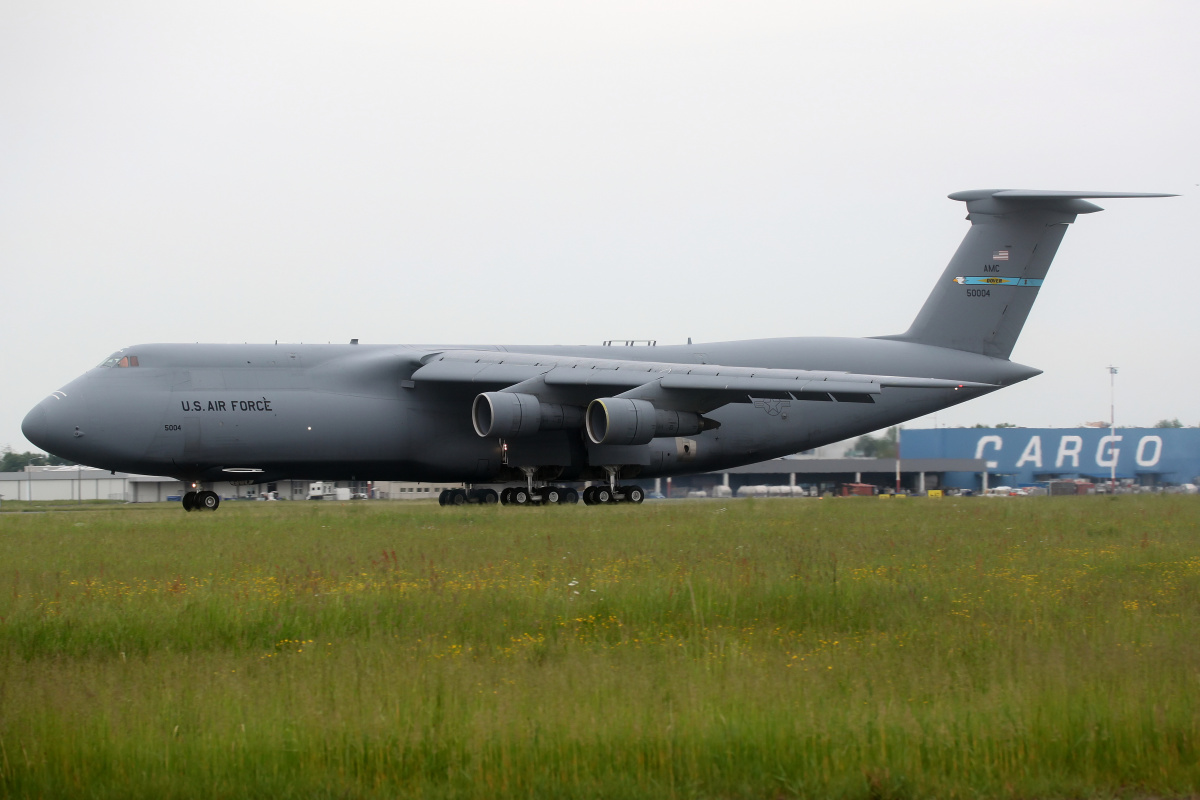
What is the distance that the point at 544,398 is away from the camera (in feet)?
83.1

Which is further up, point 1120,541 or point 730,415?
point 730,415

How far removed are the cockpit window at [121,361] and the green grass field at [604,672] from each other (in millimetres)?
10548

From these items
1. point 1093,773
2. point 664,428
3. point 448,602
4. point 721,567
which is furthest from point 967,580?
point 664,428

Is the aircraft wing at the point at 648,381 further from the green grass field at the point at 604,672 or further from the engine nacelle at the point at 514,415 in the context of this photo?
the green grass field at the point at 604,672

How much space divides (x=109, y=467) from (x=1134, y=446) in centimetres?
4317

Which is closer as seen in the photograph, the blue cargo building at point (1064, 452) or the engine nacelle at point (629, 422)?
the engine nacelle at point (629, 422)

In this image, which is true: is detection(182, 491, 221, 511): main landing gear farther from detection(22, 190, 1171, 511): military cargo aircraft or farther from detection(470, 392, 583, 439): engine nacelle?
detection(470, 392, 583, 439): engine nacelle

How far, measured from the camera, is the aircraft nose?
22.6 m

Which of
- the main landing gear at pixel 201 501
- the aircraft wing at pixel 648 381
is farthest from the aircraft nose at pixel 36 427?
the aircraft wing at pixel 648 381

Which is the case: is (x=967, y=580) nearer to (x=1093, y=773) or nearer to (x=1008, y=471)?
(x=1093, y=773)

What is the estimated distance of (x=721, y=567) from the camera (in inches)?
461

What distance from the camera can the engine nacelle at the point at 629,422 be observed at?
2415 centimetres

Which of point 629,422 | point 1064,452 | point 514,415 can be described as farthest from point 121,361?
point 1064,452

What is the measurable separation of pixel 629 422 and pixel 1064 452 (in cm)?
3643
